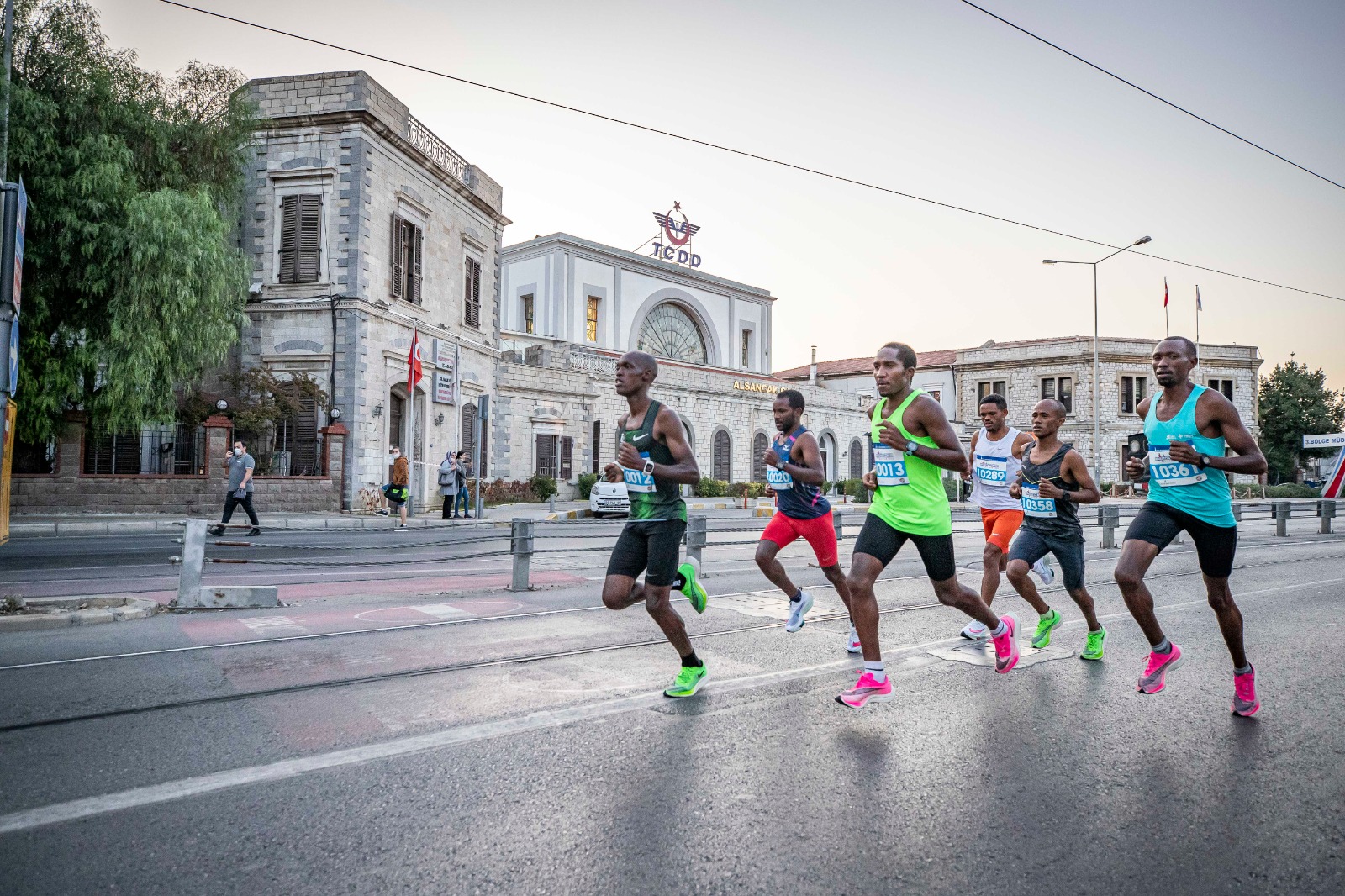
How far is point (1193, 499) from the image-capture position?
477 centimetres

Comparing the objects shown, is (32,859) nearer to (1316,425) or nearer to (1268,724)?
(1268,724)

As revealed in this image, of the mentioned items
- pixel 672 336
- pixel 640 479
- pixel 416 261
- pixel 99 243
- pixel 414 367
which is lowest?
pixel 640 479

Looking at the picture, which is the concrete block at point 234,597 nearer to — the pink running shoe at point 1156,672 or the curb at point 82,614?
the curb at point 82,614

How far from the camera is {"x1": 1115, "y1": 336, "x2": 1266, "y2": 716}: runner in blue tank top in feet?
15.3

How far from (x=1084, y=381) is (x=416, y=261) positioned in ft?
147

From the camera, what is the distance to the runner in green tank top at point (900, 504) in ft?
15.6

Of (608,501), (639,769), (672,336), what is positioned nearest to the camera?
(639,769)

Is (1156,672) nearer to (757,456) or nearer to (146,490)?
(146,490)

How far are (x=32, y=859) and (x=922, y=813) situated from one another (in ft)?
9.99

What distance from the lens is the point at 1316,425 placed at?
59.0 m

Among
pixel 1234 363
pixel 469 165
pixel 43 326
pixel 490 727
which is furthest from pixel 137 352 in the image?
pixel 1234 363

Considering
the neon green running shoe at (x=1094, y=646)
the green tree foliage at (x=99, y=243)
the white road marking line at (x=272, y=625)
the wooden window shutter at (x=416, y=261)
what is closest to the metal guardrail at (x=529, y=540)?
the white road marking line at (x=272, y=625)

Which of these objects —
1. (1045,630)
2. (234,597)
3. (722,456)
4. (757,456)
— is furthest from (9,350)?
(757,456)

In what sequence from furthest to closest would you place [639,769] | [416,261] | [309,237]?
[416,261]
[309,237]
[639,769]
